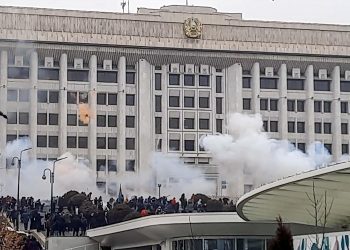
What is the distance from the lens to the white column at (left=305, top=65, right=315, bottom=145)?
8619 centimetres

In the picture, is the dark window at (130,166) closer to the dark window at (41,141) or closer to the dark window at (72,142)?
the dark window at (72,142)

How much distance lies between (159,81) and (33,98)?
11483 mm

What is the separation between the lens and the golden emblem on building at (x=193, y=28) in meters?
83.2

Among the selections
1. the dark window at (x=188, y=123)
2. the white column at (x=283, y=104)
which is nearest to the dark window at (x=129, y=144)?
the dark window at (x=188, y=123)

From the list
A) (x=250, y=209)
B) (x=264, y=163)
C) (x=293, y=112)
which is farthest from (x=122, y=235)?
A: (x=293, y=112)

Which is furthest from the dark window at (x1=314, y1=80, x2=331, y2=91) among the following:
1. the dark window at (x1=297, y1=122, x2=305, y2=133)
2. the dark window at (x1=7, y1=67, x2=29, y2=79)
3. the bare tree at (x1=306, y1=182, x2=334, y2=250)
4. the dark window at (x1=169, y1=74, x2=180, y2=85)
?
the bare tree at (x1=306, y1=182, x2=334, y2=250)

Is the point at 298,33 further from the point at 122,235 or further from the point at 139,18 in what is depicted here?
the point at 122,235

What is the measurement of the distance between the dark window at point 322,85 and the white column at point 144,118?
1559cm

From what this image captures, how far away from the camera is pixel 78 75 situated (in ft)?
275

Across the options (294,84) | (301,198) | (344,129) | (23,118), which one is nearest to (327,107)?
(344,129)

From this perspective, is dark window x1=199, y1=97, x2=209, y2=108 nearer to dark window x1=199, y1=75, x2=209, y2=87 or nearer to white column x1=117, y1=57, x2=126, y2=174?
dark window x1=199, y1=75, x2=209, y2=87

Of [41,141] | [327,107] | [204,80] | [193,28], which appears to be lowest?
[41,141]

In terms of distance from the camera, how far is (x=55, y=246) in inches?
2100

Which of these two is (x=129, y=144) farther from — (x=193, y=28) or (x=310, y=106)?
(x=310, y=106)
